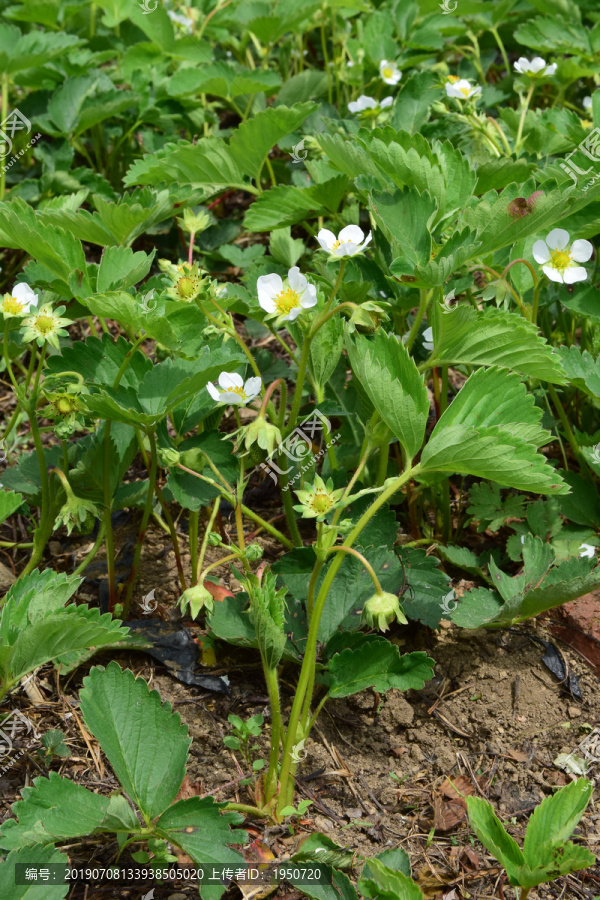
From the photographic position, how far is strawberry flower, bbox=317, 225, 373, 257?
55.5 inches

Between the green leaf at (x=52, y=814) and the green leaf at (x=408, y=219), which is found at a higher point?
the green leaf at (x=408, y=219)

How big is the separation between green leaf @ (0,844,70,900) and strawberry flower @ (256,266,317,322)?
0.98m

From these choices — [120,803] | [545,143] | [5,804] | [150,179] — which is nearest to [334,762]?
[120,803]

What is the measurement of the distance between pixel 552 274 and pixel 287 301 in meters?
0.67

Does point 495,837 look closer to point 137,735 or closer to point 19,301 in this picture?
point 137,735

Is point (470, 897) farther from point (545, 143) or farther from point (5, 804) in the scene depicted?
point (545, 143)

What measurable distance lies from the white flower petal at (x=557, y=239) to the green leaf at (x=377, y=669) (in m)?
1.01

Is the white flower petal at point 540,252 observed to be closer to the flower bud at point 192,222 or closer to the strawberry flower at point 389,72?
the flower bud at point 192,222

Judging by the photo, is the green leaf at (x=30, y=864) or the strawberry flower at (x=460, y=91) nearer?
the green leaf at (x=30, y=864)

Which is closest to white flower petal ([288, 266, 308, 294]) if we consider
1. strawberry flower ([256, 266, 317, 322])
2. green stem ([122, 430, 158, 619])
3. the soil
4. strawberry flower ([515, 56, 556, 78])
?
strawberry flower ([256, 266, 317, 322])

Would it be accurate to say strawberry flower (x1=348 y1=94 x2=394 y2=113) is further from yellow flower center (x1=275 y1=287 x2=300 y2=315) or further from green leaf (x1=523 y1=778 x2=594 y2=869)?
green leaf (x1=523 y1=778 x2=594 y2=869)

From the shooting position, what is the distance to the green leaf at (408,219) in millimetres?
1526

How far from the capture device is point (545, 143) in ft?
7.39

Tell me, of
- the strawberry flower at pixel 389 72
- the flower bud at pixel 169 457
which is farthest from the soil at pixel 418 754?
the strawberry flower at pixel 389 72
